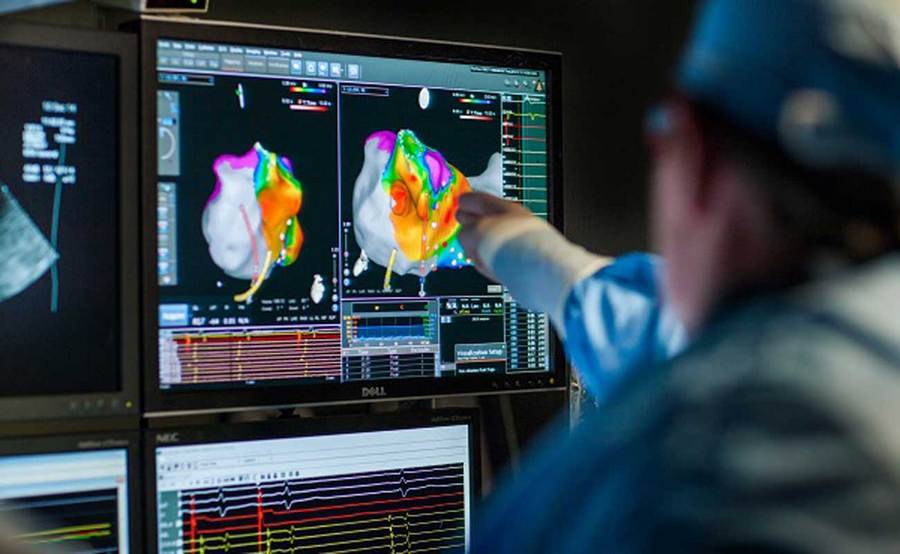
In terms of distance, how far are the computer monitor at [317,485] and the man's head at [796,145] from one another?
0.78m

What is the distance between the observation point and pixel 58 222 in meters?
1.19

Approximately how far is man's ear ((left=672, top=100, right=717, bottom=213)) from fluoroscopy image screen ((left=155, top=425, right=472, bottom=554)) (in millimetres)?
790

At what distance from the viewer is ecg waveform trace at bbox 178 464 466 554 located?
1.28 m

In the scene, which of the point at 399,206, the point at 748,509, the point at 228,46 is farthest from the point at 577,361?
the point at 748,509

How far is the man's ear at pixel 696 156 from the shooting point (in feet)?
2.01

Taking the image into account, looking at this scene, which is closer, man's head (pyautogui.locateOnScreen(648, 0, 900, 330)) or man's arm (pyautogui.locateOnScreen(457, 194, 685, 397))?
man's head (pyautogui.locateOnScreen(648, 0, 900, 330))

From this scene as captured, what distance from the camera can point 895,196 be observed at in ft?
1.88

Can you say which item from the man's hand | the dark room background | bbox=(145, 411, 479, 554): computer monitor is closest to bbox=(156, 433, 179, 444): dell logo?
bbox=(145, 411, 479, 554): computer monitor

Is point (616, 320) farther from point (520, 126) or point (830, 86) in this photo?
point (830, 86)

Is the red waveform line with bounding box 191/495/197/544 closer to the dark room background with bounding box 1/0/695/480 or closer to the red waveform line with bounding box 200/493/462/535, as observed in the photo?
the red waveform line with bounding box 200/493/462/535

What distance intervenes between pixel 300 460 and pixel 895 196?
88 centimetres

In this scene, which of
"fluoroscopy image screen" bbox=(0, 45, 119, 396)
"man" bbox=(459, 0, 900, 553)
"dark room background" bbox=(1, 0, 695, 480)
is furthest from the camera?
"dark room background" bbox=(1, 0, 695, 480)

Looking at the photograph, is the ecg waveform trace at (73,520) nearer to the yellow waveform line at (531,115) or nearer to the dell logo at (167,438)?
the dell logo at (167,438)

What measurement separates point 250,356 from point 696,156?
762 mm
